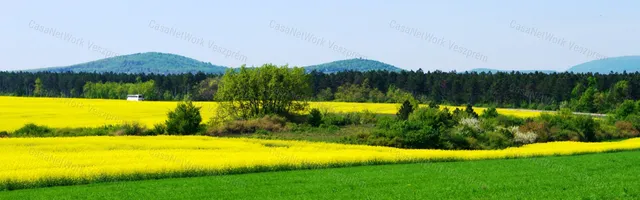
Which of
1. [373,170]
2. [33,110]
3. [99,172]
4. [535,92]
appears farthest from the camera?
[535,92]

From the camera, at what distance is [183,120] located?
5450cm

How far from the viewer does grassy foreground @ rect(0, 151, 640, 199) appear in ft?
65.4

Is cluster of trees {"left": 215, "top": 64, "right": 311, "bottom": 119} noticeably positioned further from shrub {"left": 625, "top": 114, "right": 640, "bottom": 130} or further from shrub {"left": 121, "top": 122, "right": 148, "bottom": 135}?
shrub {"left": 625, "top": 114, "right": 640, "bottom": 130}

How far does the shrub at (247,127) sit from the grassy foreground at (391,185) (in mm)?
30878

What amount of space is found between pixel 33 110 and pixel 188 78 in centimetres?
8375

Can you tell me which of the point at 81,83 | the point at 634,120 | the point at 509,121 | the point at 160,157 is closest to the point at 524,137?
the point at 509,121

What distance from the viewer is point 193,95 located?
444ft

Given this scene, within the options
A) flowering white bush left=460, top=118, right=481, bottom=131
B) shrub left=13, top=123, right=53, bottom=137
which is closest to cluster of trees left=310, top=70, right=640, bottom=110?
flowering white bush left=460, top=118, right=481, bottom=131

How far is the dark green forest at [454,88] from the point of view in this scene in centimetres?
12288

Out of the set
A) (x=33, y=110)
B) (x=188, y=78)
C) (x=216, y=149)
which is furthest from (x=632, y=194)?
(x=188, y=78)

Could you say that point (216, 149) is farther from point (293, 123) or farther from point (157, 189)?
point (293, 123)

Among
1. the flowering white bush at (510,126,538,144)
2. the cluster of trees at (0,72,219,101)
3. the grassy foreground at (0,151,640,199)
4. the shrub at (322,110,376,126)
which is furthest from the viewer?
the cluster of trees at (0,72,219,101)

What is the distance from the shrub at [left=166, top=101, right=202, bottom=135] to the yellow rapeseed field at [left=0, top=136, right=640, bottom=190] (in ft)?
43.7

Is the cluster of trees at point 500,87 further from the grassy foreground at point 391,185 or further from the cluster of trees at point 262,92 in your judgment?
the grassy foreground at point 391,185
